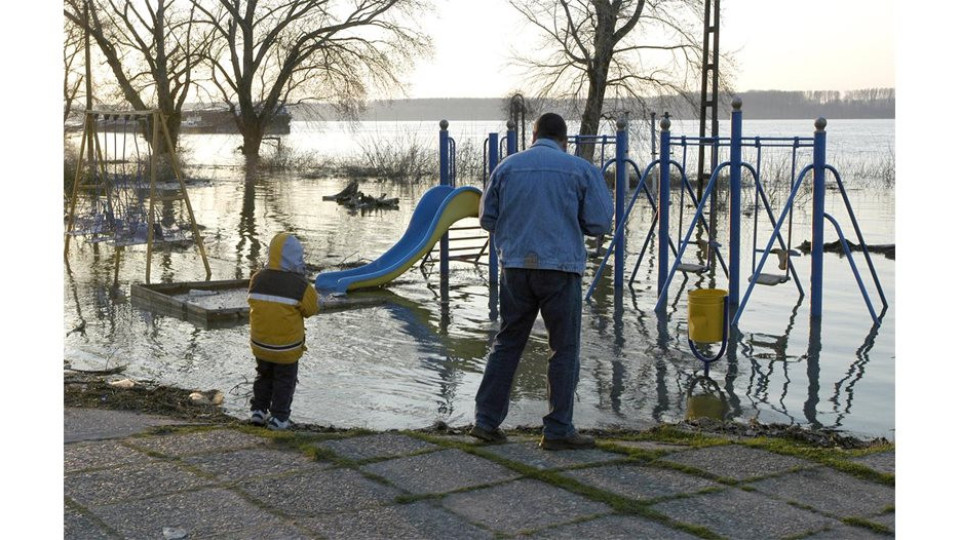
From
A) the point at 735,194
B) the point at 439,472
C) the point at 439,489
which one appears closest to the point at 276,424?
the point at 439,472

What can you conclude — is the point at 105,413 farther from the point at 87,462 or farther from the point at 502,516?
the point at 502,516

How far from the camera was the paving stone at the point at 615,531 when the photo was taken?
484cm

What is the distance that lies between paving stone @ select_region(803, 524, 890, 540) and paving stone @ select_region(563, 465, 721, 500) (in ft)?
2.38

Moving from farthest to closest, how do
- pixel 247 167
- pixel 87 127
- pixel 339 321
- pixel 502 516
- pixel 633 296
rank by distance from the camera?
pixel 247 167 → pixel 87 127 → pixel 633 296 → pixel 339 321 → pixel 502 516

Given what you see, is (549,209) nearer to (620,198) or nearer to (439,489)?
(439,489)

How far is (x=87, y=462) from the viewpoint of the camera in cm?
583

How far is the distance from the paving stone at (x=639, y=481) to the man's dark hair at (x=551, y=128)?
187 centimetres

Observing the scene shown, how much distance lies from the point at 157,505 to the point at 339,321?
666 centimetres

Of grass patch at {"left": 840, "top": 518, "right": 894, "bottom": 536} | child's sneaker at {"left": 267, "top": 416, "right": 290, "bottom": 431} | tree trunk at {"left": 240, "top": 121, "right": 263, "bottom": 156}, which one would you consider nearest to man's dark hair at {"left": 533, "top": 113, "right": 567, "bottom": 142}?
child's sneaker at {"left": 267, "top": 416, "right": 290, "bottom": 431}

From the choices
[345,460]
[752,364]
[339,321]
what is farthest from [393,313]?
[345,460]

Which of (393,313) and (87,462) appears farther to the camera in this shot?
(393,313)

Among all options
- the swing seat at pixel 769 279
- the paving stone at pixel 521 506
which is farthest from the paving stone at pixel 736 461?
the swing seat at pixel 769 279

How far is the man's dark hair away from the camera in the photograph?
6355 mm

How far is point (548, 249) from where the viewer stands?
20.0 feet
